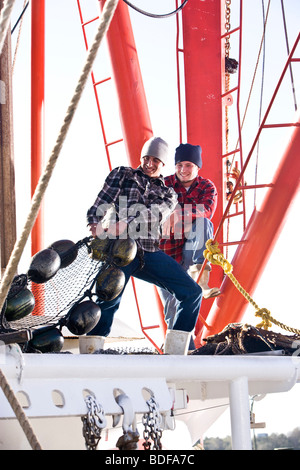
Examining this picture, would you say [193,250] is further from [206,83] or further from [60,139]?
[60,139]

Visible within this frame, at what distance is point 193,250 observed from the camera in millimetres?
4902

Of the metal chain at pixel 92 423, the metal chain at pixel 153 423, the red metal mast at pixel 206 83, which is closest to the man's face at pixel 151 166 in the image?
the metal chain at pixel 153 423

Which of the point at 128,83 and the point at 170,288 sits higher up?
the point at 128,83

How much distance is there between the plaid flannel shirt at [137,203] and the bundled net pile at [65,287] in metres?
0.34

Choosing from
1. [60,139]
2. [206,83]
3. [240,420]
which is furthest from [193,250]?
[60,139]

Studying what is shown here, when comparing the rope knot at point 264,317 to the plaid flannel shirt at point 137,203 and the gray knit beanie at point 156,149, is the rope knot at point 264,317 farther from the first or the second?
the gray knit beanie at point 156,149

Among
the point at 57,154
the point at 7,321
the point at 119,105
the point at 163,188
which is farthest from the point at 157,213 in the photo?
the point at 119,105

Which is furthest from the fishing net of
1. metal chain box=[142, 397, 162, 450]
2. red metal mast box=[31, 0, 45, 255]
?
red metal mast box=[31, 0, 45, 255]

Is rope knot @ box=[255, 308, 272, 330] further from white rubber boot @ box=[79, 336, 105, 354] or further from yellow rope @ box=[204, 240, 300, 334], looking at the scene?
white rubber boot @ box=[79, 336, 105, 354]

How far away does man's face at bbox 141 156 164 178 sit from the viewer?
392cm

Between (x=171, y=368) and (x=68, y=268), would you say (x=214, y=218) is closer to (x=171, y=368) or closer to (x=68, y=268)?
(x=68, y=268)

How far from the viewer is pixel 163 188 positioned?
3902 millimetres

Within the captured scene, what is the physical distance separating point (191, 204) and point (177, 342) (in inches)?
63.2

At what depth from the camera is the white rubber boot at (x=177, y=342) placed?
342 centimetres
